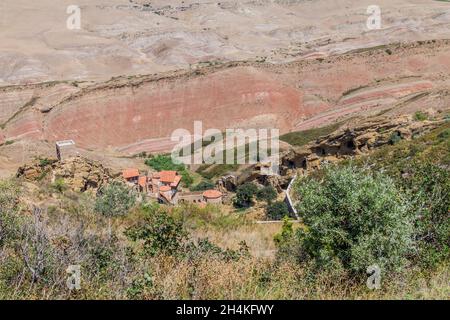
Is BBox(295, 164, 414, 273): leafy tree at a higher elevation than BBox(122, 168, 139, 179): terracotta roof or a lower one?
higher

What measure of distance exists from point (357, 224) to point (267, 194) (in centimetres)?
2023

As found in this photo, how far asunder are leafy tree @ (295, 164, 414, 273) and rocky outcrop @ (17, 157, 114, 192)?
19186mm

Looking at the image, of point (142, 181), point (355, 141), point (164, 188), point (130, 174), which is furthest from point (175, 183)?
point (355, 141)

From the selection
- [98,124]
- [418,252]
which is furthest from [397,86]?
[418,252]

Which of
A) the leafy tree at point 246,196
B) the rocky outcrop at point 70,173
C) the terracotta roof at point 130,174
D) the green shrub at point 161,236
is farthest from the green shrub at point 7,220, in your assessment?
the terracotta roof at point 130,174

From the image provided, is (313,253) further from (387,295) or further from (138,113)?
(138,113)

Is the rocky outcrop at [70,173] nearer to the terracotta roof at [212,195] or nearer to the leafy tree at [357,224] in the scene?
the terracotta roof at [212,195]

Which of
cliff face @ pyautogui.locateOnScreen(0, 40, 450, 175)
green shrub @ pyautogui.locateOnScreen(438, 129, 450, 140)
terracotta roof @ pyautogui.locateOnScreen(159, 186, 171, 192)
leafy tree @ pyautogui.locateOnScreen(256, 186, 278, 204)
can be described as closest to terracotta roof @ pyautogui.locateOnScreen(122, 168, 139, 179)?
terracotta roof @ pyautogui.locateOnScreen(159, 186, 171, 192)

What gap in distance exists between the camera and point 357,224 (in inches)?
303

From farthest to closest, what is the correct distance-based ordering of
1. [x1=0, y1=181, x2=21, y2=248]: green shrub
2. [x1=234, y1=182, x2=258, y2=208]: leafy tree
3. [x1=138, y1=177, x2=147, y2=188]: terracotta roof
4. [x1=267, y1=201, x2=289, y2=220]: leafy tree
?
[x1=138, y1=177, x2=147, y2=188]: terracotta roof, [x1=234, y1=182, x2=258, y2=208]: leafy tree, [x1=267, y1=201, x2=289, y2=220]: leafy tree, [x1=0, y1=181, x2=21, y2=248]: green shrub

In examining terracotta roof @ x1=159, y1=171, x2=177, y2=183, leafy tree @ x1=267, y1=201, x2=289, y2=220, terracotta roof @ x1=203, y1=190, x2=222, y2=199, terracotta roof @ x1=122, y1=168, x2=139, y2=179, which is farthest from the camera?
terracotta roof @ x1=159, y1=171, x2=177, y2=183

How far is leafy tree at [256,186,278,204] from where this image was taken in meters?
27.5

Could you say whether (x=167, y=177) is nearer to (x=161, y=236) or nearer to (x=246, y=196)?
(x=246, y=196)

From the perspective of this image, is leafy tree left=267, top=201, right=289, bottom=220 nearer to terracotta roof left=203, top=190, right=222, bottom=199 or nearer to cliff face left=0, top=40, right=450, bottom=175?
terracotta roof left=203, top=190, right=222, bottom=199
